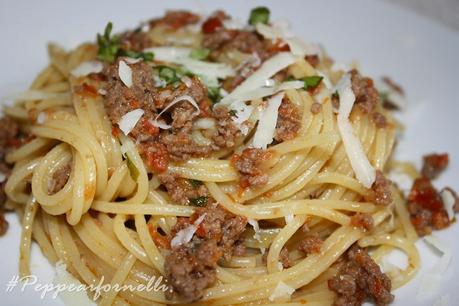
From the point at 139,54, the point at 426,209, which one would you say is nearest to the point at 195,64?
Result: the point at 139,54

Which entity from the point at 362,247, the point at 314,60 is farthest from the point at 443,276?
the point at 314,60

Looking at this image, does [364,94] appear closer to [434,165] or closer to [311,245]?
[434,165]

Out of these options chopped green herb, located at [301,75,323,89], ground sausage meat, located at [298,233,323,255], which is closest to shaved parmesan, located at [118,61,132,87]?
chopped green herb, located at [301,75,323,89]

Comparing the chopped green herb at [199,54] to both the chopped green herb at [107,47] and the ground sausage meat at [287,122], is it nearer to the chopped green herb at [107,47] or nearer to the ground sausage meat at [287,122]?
the chopped green herb at [107,47]

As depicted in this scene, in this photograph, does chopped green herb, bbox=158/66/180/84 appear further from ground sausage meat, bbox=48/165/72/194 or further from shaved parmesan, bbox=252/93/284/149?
ground sausage meat, bbox=48/165/72/194

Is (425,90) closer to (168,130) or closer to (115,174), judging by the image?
(168,130)

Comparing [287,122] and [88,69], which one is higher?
[88,69]
